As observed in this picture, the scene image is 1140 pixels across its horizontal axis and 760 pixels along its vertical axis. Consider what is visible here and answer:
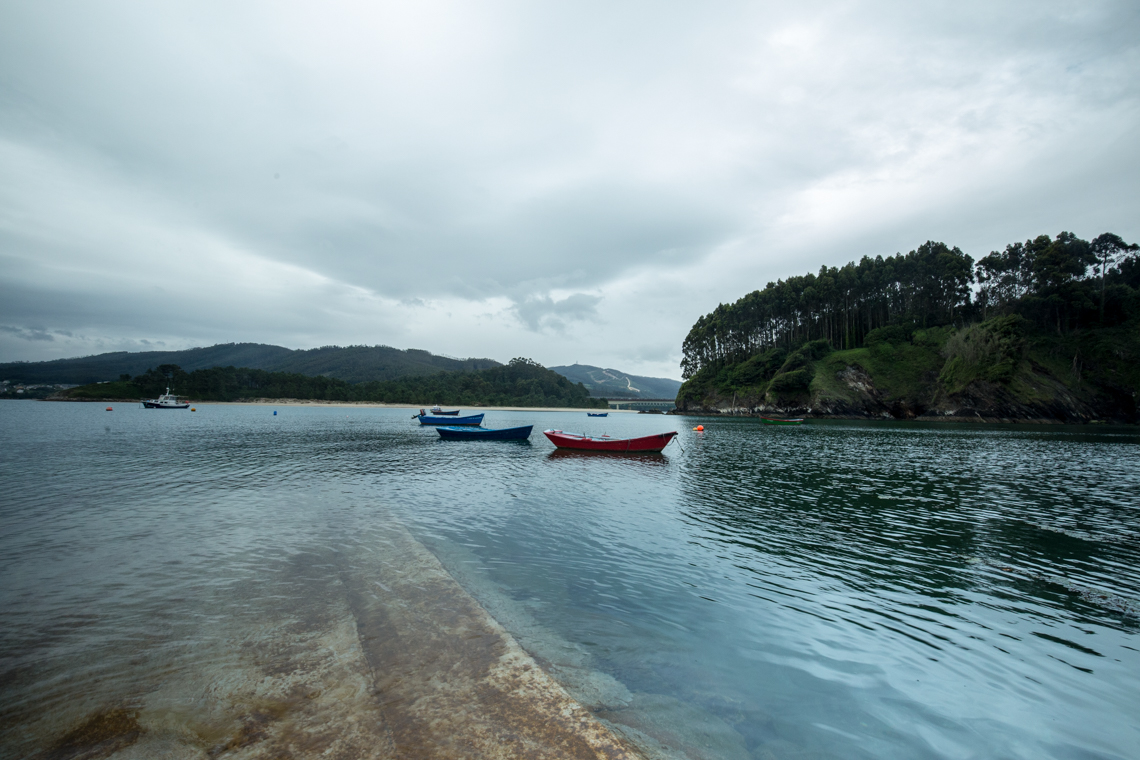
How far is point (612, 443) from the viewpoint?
1505 inches

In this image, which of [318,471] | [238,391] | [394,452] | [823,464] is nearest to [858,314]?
[823,464]

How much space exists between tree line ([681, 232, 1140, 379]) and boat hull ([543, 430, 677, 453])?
9691cm

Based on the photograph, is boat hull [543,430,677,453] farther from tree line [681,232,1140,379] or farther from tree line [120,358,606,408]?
tree line [120,358,606,408]

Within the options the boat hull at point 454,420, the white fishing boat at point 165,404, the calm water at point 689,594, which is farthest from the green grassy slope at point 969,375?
the white fishing boat at point 165,404

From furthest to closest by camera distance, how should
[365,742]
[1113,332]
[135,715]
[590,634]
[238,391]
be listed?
[238,391] < [1113,332] < [590,634] < [135,715] < [365,742]

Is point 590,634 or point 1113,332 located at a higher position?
point 1113,332

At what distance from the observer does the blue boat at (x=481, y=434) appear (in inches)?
1916

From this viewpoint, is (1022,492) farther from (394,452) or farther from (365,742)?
(394,452)

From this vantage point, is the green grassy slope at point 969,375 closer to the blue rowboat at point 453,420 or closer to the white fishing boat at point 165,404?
the blue rowboat at point 453,420

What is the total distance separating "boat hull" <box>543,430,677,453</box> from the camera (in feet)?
120

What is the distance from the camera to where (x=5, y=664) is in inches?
251

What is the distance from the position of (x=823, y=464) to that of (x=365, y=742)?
103ft

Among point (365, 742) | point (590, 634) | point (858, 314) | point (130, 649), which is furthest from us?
point (858, 314)

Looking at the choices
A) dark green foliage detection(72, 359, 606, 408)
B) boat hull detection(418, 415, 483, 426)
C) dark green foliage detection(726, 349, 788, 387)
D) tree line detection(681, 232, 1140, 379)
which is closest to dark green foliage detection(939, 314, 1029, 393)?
tree line detection(681, 232, 1140, 379)
